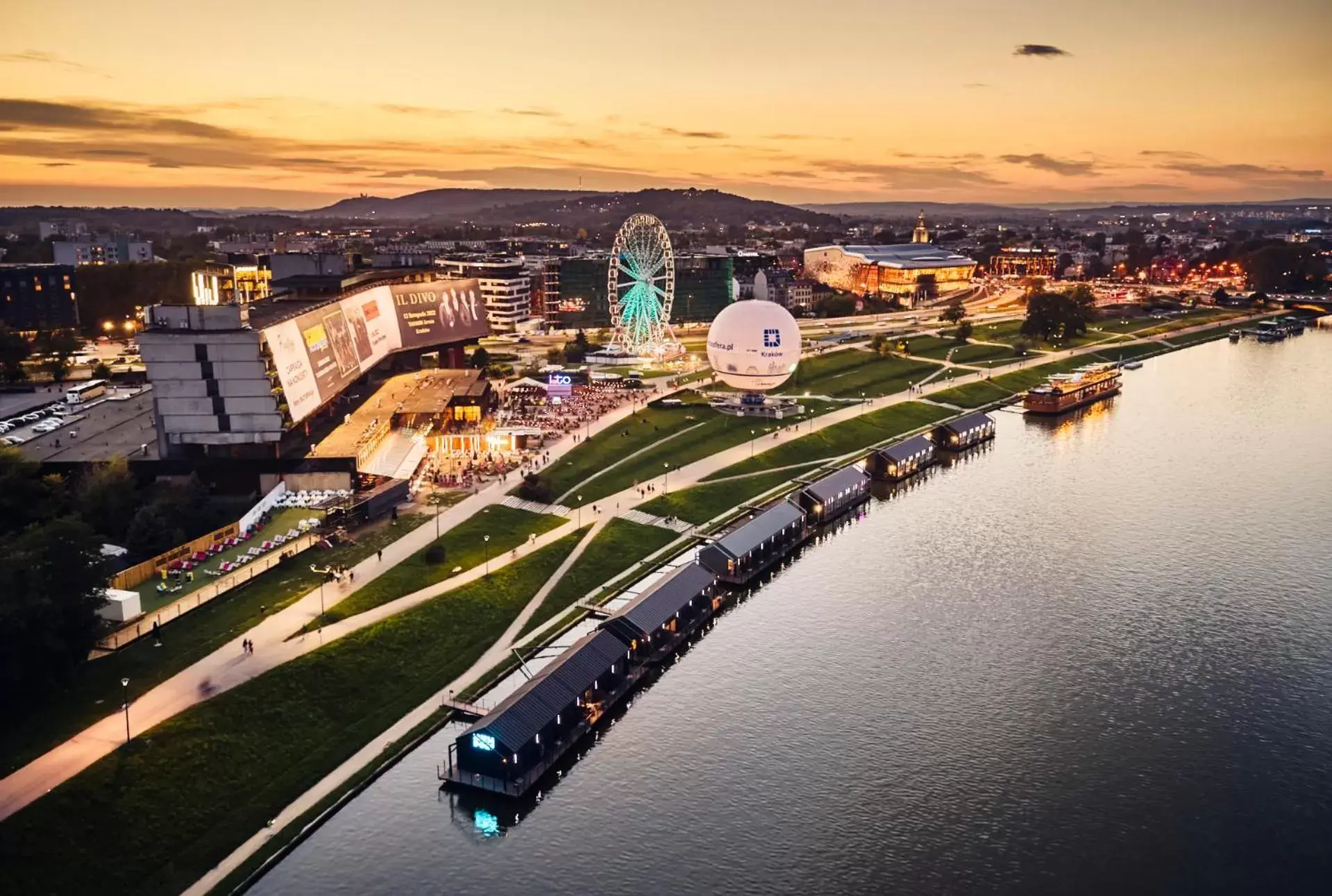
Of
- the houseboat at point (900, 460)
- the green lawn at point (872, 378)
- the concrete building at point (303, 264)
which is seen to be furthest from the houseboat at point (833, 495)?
the concrete building at point (303, 264)

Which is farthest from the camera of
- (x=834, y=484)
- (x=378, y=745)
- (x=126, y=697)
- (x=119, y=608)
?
(x=834, y=484)

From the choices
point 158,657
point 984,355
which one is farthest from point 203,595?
point 984,355

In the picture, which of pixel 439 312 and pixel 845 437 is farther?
pixel 439 312

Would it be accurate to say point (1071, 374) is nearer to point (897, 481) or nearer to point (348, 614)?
point (897, 481)

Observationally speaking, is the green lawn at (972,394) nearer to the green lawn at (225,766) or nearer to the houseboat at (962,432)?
the houseboat at (962,432)

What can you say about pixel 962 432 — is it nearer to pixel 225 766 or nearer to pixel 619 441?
pixel 619 441

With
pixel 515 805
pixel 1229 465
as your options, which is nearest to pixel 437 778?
pixel 515 805

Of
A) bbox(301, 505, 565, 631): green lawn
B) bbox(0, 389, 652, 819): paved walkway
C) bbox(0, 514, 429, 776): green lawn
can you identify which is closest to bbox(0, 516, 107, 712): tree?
bbox(0, 514, 429, 776): green lawn
